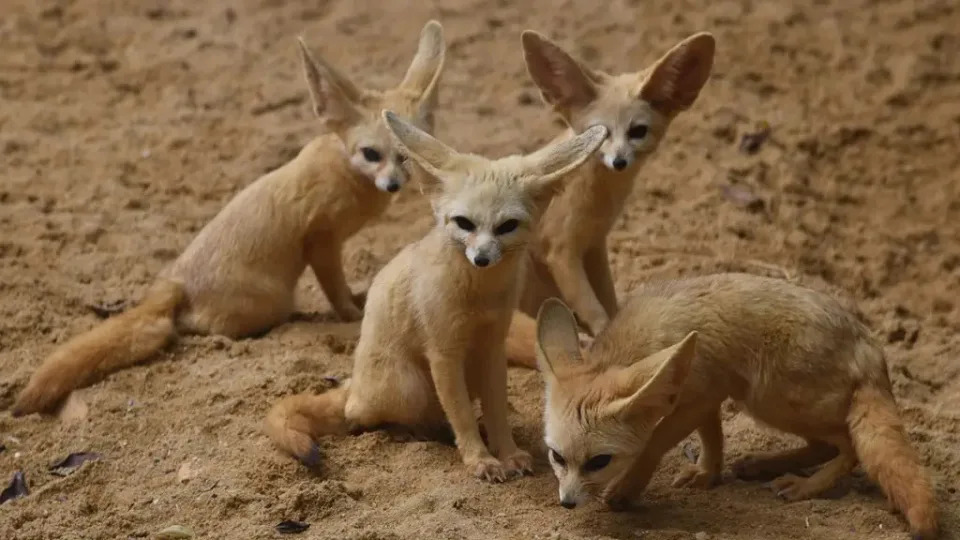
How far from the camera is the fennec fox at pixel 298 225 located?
499 cm

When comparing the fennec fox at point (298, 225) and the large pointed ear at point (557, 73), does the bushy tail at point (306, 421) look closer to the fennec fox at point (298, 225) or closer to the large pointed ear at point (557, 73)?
the fennec fox at point (298, 225)

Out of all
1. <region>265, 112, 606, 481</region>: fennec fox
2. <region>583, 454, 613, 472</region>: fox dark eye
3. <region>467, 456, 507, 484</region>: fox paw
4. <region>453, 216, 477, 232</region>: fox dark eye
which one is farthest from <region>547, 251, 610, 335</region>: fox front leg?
<region>583, 454, 613, 472</region>: fox dark eye

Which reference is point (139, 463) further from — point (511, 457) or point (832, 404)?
point (832, 404)

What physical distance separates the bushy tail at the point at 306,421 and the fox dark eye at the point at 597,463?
901 mm

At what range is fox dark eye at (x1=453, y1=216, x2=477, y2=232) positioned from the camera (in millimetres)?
3691

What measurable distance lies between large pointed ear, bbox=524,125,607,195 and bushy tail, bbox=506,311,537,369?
1.03 meters

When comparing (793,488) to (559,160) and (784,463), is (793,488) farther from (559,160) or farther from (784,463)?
(559,160)

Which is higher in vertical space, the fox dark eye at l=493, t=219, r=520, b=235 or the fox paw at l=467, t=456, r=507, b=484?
the fox dark eye at l=493, t=219, r=520, b=235

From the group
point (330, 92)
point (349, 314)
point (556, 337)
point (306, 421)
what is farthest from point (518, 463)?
point (330, 92)

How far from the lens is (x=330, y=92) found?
16.5 feet

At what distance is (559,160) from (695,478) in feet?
3.56

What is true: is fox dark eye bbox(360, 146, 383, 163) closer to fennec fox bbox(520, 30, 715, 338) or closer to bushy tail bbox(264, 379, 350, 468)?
fennec fox bbox(520, 30, 715, 338)

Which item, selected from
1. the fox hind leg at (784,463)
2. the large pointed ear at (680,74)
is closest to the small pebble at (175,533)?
the fox hind leg at (784,463)

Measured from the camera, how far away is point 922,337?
5094mm
